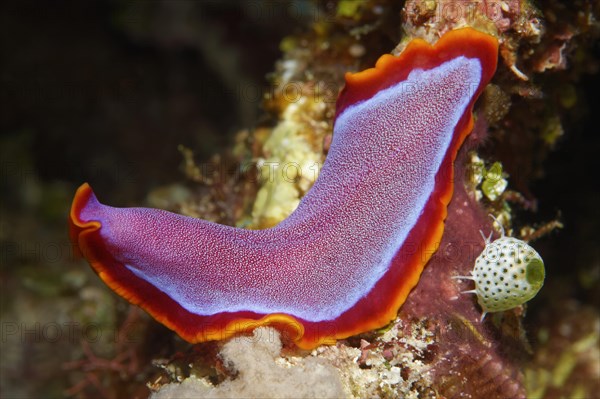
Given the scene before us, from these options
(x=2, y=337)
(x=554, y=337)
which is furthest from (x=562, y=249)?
(x=2, y=337)

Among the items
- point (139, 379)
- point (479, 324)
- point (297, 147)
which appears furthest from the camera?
point (139, 379)

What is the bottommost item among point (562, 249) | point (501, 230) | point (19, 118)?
point (19, 118)

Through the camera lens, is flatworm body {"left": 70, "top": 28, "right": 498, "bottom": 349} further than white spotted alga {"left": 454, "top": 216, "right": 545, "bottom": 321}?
No

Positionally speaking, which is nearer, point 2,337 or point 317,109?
point 317,109

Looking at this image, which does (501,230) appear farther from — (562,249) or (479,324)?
(562,249)

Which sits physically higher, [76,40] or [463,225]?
[463,225]

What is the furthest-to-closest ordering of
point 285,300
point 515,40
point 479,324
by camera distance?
point 515,40 < point 479,324 < point 285,300

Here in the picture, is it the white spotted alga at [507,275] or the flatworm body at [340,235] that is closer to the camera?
the flatworm body at [340,235]
